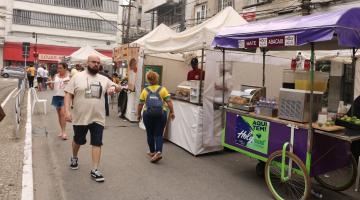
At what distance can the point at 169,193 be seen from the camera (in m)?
5.34

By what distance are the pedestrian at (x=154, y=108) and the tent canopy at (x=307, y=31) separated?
168 cm

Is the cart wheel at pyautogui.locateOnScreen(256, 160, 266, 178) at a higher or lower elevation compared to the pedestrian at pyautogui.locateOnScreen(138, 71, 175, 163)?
lower

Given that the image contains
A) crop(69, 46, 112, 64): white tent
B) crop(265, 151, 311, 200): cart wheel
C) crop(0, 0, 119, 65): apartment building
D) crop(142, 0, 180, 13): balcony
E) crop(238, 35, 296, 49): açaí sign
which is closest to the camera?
crop(265, 151, 311, 200): cart wheel

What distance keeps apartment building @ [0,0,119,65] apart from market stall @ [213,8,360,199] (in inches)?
1684

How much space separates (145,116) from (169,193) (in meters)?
1.82

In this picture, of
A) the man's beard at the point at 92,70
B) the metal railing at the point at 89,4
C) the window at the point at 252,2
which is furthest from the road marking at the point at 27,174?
the metal railing at the point at 89,4

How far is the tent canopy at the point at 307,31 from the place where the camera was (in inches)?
179

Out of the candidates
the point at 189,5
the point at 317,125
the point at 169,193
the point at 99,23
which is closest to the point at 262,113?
the point at 317,125

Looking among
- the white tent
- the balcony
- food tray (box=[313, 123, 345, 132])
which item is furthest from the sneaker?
the balcony

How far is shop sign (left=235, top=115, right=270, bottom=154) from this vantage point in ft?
18.5

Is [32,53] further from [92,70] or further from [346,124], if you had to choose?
[346,124]

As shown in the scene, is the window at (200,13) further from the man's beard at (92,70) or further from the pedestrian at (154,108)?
the man's beard at (92,70)

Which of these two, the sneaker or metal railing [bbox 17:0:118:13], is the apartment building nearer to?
metal railing [bbox 17:0:118:13]

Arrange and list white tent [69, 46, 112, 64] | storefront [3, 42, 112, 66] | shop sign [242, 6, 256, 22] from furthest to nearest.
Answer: storefront [3, 42, 112, 66]
white tent [69, 46, 112, 64]
shop sign [242, 6, 256, 22]
